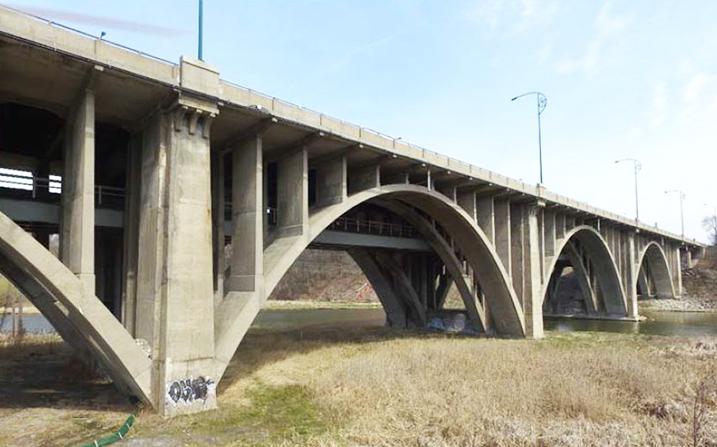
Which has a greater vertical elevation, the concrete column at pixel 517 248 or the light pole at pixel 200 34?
the light pole at pixel 200 34

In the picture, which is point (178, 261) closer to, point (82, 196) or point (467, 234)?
point (82, 196)

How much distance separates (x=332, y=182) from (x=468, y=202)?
509 inches

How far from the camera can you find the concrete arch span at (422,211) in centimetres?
1728

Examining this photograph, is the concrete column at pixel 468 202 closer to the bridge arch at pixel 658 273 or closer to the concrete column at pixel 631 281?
the concrete column at pixel 631 281

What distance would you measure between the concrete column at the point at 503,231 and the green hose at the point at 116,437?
27.2 meters

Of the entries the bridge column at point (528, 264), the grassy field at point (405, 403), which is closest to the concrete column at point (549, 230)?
the bridge column at point (528, 264)

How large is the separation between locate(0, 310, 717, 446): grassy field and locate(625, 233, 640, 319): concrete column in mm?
37298

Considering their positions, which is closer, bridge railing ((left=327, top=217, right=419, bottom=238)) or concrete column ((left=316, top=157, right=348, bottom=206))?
concrete column ((left=316, top=157, right=348, bottom=206))

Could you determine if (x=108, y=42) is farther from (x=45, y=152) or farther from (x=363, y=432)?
(x=363, y=432)

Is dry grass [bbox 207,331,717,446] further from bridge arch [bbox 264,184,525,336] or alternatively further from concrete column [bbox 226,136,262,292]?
bridge arch [bbox 264,184,525,336]

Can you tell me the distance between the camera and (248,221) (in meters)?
18.5

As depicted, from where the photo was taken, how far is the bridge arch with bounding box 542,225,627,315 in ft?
176

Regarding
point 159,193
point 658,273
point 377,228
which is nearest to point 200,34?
point 159,193

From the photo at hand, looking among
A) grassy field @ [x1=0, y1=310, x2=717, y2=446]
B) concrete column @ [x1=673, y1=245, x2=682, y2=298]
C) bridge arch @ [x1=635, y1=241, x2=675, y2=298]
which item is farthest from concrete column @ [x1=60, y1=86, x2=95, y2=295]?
concrete column @ [x1=673, y1=245, x2=682, y2=298]
